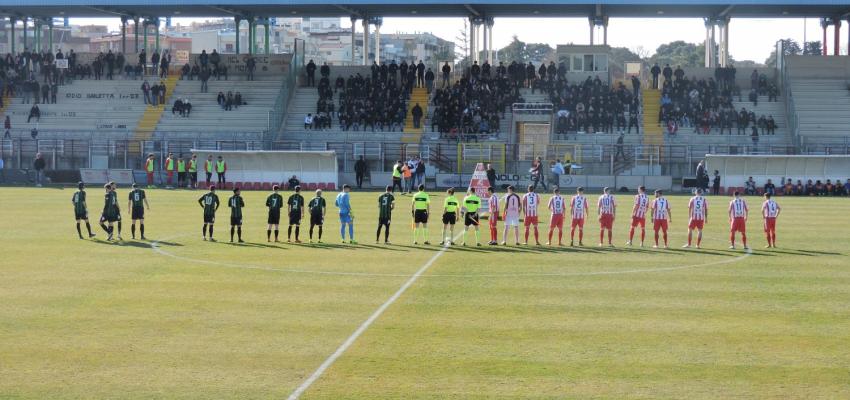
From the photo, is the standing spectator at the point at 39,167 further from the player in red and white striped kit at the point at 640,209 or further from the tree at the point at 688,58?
the tree at the point at 688,58

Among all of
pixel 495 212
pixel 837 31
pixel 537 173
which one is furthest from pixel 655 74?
pixel 495 212

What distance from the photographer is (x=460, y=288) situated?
23000mm

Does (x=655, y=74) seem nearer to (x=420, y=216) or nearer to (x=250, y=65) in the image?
(x=250, y=65)

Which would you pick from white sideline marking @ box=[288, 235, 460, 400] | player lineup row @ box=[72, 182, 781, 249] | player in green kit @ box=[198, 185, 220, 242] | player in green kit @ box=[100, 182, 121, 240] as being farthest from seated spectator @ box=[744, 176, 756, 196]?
player in green kit @ box=[100, 182, 121, 240]

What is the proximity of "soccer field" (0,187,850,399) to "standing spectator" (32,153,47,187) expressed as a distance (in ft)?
93.6

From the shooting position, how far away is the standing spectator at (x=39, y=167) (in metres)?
58.8

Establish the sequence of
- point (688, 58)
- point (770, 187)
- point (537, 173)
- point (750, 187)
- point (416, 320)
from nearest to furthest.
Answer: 1. point (416, 320)
2. point (770, 187)
3. point (537, 173)
4. point (750, 187)
5. point (688, 58)

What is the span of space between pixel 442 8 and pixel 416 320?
52880 mm

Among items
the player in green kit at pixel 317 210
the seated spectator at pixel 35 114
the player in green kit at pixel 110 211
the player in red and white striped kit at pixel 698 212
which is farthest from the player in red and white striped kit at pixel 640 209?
the seated spectator at pixel 35 114

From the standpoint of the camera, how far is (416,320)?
19.3 metres

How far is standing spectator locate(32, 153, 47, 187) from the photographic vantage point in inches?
2317

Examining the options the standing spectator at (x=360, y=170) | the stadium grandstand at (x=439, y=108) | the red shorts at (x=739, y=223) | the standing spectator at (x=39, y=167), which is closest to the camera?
the red shorts at (x=739, y=223)

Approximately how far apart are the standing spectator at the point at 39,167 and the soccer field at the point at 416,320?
28540 millimetres

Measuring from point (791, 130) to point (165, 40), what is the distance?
11228cm
